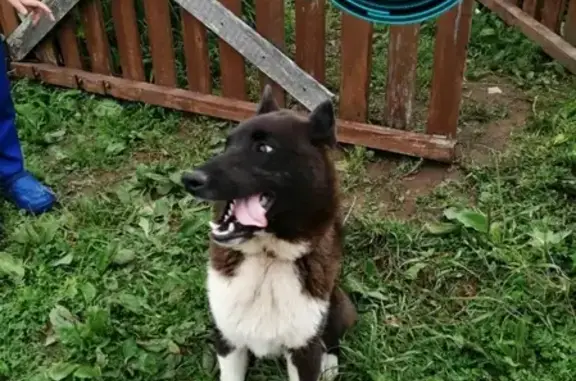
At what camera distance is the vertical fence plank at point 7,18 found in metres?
5.25

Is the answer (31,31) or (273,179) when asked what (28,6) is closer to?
(31,31)

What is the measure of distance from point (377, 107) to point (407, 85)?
1.58 ft

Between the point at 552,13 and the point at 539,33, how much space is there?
20cm

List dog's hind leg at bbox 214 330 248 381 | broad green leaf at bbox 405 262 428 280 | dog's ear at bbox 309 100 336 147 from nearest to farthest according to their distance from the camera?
Answer: 1. dog's ear at bbox 309 100 336 147
2. dog's hind leg at bbox 214 330 248 381
3. broad green leaf at bbox 405 262 428 280

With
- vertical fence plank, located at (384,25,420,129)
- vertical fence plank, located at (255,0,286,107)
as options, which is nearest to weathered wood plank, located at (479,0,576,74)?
vertical fence plank, located at (384,25,420,129)

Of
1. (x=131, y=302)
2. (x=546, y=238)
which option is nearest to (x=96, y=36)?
(x=131, y=302)

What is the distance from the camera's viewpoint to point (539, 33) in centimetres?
548

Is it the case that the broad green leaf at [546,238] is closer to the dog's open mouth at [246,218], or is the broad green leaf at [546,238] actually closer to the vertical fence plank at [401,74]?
the vertical fence plank at [401,74]

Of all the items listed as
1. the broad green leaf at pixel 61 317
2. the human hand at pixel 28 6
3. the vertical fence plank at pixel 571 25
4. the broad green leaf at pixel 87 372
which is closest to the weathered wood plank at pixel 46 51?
the human hand at pixel 28 6

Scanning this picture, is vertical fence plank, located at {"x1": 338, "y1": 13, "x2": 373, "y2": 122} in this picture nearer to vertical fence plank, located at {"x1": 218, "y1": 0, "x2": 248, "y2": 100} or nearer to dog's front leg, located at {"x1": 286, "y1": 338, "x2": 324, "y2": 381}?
vertical fence plank, located at {"x1": 218, "y1": 0, "x2": 248, "y2": 100}

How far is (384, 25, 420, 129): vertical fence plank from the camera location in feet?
14.1

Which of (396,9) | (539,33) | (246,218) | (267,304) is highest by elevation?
(396,9)

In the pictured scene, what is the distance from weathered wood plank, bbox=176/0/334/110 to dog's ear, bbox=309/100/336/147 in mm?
1794

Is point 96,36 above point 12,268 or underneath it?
above
